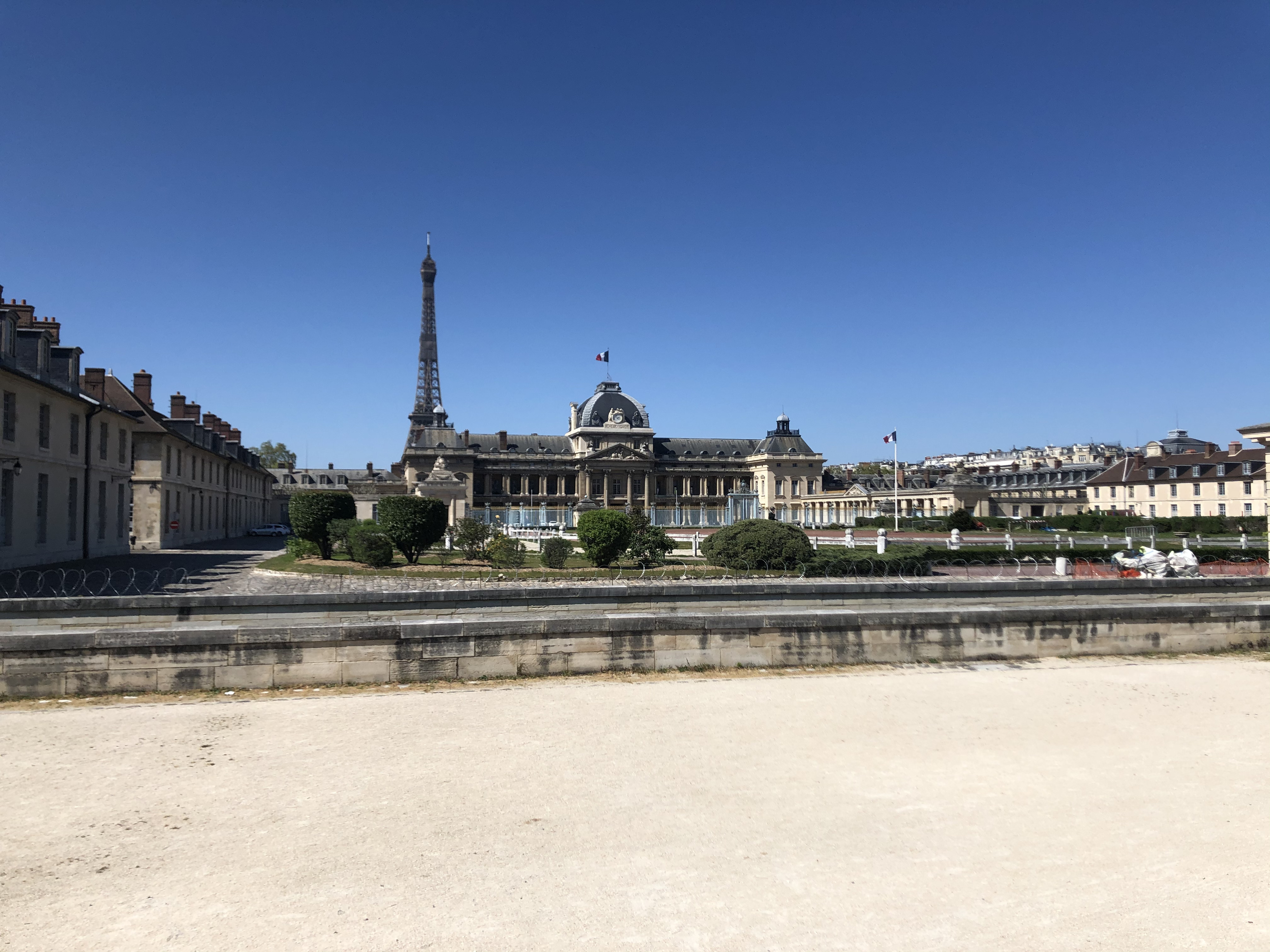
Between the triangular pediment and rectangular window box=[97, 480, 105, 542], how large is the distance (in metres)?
66.2

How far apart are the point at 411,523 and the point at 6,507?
10.7 meters

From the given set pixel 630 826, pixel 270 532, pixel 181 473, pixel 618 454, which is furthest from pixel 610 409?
pixel 630 826

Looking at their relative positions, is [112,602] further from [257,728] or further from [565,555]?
[565,555]

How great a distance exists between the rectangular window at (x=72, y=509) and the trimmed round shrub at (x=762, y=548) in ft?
69.6

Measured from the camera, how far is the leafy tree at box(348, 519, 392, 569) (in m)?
25.5

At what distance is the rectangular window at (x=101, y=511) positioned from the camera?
95.5 ft

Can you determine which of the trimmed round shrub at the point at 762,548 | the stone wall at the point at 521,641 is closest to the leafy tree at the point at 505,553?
the trimmed round shrub at the point at 762,548

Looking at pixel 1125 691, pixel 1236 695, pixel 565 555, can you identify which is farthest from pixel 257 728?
pixel 565 555

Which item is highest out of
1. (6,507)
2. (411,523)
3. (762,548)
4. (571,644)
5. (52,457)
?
(52,457)

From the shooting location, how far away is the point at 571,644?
10.2 metres

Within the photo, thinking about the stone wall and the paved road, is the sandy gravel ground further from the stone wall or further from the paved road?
the paved road

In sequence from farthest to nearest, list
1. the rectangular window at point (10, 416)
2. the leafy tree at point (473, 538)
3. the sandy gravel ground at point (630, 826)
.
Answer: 1. the leafy tree at point (473, 538)
2. the rectangular window at point (10, 416)
3. the sandy gravel ground at point (630, 826)

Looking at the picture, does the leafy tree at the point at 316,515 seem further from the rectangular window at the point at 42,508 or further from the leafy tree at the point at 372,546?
the rectangular window at the point at 42,508

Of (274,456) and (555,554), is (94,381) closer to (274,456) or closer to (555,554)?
(555,554)
